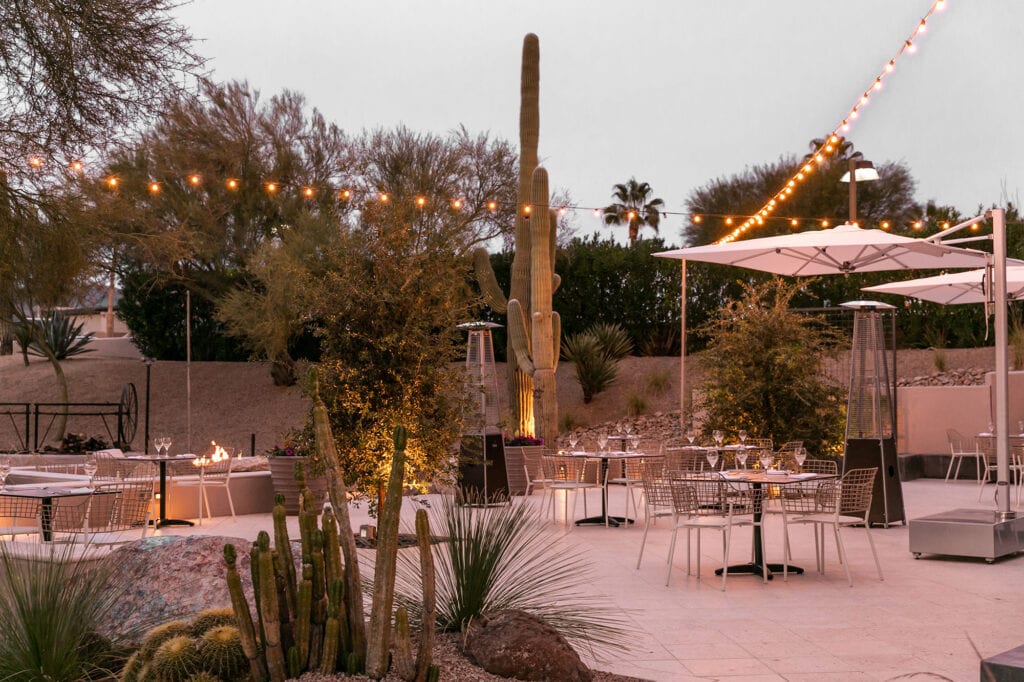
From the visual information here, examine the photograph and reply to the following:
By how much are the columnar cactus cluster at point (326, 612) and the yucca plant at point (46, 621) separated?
2.37 feet

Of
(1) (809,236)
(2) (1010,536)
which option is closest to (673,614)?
(2) (1010,536)

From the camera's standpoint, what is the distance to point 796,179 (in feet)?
48.6

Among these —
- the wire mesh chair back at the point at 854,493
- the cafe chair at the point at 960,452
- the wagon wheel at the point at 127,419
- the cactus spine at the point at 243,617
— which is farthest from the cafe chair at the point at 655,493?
the wagon wheel at the point at 127,419

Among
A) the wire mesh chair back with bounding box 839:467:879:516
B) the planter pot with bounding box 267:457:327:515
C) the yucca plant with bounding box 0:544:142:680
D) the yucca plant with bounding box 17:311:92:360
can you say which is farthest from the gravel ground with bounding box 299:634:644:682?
the yucca plant with bounding box 17:311:92:360

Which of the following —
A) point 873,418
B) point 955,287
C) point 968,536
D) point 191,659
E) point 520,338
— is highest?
point 955,287

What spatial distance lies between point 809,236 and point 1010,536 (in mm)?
3238

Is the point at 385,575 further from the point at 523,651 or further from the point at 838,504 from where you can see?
the point at 838,504

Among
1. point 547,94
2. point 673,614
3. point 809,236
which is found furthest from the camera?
point 547,94

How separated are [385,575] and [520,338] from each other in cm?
1167

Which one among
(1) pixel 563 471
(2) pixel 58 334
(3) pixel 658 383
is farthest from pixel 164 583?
(2) pixel 58 334

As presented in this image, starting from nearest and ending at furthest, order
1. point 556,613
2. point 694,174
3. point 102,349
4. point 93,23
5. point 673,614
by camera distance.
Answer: point 556,613 < point 673,614 < point 93,23 < point 102,349 < point 694,174

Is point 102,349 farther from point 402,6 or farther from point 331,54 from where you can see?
point 402,6

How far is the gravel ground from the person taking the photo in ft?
12.7

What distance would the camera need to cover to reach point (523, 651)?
13.8 ft
